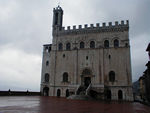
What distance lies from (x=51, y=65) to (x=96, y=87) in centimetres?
1208

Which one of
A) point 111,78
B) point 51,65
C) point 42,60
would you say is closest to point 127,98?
point 111,78

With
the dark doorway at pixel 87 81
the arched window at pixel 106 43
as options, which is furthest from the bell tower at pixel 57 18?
the dark doorway at pixel 87 81

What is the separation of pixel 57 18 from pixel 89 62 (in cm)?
1421

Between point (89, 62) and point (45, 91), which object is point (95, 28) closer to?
point (89, 62)

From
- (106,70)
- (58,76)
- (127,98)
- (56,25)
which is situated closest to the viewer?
(127,98)

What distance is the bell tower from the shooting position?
135 feet

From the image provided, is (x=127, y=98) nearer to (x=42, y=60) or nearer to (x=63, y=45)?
(x=63, y=45)

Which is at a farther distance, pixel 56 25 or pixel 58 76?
pixel 56 25

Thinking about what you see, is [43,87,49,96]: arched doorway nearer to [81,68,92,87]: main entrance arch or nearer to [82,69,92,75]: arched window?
[81,68,92,87]: main entrance arch

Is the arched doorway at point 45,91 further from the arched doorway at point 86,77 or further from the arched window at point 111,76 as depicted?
the arched window at point 111,76

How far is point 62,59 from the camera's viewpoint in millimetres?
38594

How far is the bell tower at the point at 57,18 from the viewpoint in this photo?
41.1 metres

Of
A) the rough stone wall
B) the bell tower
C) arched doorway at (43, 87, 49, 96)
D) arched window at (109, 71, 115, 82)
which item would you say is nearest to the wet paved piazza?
the rough stone wall

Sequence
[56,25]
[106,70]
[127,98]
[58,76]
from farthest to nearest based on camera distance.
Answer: [56,25] < [58,76] < [106,70] < [127,98]
